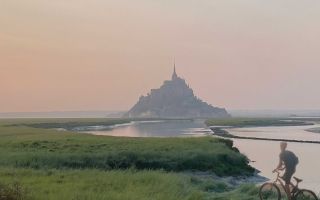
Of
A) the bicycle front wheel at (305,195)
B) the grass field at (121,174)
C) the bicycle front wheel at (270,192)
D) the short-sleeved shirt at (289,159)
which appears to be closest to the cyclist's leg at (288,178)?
the short-sleeved shirt at (289,159)

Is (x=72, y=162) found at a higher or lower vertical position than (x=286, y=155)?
lower

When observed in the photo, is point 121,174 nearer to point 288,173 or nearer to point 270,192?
point 270,192

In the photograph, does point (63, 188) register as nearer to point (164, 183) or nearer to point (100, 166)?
point (164, 183)

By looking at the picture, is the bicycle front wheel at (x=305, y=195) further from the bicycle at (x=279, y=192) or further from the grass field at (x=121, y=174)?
the grass field at (x=121, y=174)

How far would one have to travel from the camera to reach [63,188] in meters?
17.8

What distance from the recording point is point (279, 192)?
1462 centimetres

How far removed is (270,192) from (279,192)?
1.03m

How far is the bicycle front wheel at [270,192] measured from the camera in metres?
14.9

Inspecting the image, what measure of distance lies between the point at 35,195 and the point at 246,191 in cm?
970

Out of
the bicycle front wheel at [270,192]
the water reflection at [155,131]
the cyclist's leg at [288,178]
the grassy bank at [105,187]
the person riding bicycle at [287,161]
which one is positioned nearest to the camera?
the person riding bicycle at [287,161]

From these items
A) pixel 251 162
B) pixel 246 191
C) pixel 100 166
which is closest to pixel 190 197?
pixel 246 191

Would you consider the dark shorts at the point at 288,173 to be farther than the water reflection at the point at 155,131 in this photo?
No

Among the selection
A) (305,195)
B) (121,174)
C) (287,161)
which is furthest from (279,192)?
(121,174)

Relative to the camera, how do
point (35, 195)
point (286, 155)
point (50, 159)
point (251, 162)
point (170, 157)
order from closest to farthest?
point (286, 155) → point (35, 195) → point (50, 159) → point (170, 157) → point (251, 162)
